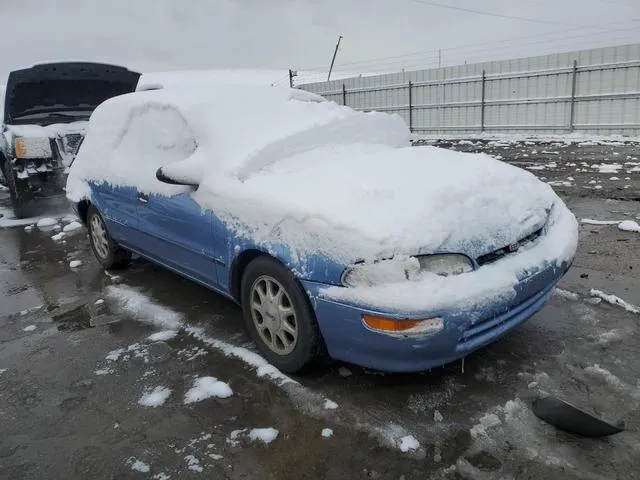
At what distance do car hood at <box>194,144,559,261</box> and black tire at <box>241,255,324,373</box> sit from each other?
172 millimetres

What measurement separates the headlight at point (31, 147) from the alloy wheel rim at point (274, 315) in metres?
6.41

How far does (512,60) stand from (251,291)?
1469 cm

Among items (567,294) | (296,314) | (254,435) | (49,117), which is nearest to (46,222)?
(49,117)

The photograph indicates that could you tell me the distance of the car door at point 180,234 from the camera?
346 cm

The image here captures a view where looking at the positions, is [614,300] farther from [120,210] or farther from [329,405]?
[120,210]

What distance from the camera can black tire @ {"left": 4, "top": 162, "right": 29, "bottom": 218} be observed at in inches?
323

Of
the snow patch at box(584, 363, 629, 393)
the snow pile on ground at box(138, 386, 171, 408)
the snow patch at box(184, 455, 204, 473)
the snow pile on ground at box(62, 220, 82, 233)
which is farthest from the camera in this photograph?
the snow pile on ground at box(62, 220, 82, 233)

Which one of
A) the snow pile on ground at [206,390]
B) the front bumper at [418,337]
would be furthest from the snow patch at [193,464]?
the front bumper at [418,337]

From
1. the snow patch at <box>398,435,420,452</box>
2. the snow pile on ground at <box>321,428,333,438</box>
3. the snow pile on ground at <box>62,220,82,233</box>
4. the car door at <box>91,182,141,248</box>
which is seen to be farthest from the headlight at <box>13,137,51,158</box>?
the snow patch at <box>398,435,420,452</box>

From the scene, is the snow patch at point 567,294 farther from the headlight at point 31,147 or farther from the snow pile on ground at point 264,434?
the headlight at point 31,147

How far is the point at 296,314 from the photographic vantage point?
2854mm

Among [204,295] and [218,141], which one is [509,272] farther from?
[204,295]

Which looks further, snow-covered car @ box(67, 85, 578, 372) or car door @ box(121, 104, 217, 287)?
car door @ box(121, 104, 217, 287)

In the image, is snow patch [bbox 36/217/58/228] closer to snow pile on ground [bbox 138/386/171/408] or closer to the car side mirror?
the car side mirror
